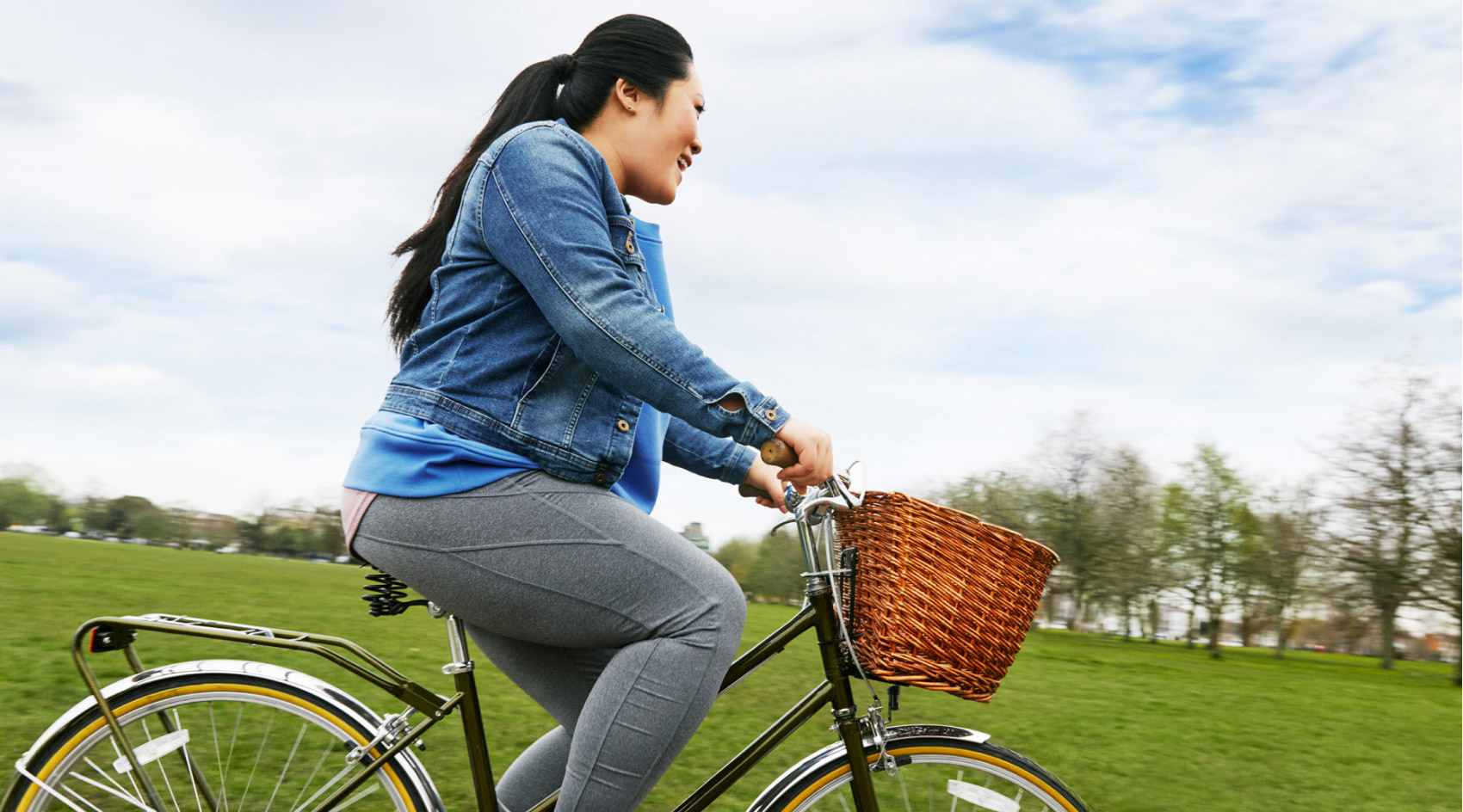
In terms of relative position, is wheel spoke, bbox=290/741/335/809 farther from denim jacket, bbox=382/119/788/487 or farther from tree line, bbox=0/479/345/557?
tree line, bbox=0/479/345/557

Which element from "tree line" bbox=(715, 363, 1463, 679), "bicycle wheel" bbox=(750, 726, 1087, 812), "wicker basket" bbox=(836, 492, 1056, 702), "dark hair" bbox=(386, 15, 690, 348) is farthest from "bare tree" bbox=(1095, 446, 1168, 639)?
"dark hair" bbox=(386, 15, 690, 348)

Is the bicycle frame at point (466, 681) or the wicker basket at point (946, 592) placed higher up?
the wicker basket at point (946, 592)

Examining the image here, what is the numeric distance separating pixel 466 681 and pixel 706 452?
603mm

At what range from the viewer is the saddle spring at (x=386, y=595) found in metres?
1.70

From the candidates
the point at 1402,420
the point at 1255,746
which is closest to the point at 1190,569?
the point at 1402,420

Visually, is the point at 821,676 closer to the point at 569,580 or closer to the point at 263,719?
the point at 569,580

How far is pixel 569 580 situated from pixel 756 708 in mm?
4721

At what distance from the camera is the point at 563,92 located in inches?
70.1

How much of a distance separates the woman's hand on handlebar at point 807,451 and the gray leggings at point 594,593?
21 centimetres

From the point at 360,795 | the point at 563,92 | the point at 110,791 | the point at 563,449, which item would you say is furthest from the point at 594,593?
the point at 110,791

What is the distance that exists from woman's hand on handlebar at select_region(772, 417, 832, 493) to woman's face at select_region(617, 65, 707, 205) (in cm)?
51

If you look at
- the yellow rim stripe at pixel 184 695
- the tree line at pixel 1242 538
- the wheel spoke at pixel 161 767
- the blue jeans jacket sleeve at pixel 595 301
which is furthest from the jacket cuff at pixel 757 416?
the tree line at pixel 1242 538

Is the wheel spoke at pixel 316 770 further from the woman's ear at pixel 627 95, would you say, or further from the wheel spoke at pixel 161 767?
the woman's ear at pixel 627 95

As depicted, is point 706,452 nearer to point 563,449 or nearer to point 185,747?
point 563,449
